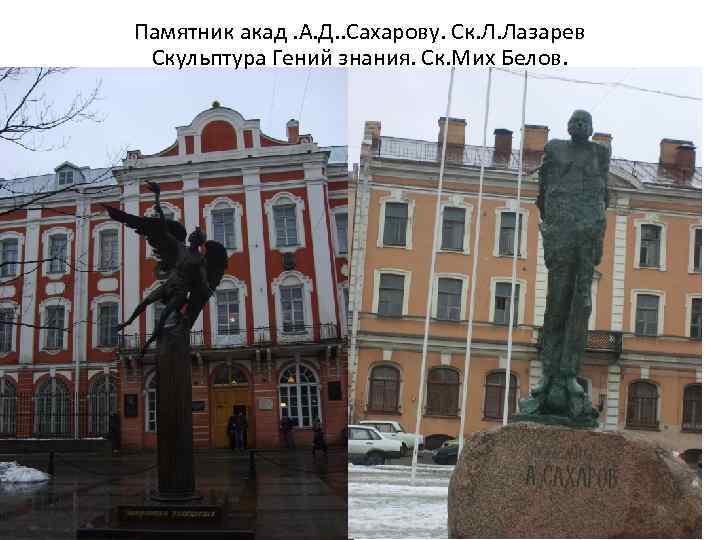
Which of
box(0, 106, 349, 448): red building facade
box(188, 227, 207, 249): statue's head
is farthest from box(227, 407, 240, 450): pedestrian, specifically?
box(188, 227, 207, 249): statue's head

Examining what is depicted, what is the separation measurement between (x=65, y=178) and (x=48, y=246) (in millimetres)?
912

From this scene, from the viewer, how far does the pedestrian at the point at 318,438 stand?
12242 millimetres

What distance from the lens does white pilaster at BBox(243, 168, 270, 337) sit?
47.5 ft

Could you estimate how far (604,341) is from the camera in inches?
657

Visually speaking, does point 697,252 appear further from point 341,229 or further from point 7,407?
point 7,407

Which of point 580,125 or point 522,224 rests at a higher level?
point 580,125

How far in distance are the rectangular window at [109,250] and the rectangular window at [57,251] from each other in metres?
0.88

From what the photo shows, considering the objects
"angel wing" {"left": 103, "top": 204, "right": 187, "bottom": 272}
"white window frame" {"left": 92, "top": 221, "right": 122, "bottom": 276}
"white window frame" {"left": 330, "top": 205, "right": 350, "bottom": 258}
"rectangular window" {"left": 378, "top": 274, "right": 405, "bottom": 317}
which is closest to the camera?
"angel wing" {"left": 103, "top": 204, "right": 187, "bottom": 272}

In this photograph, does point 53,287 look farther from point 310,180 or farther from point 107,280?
point 310,180

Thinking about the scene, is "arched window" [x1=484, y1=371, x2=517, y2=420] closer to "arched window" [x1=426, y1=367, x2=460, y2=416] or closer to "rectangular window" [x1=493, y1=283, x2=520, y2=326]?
"arched window" [x1=426, y1=367, x2=460, y2=416]

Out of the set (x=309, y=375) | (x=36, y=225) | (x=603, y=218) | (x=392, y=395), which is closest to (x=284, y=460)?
(x=309, y=375)

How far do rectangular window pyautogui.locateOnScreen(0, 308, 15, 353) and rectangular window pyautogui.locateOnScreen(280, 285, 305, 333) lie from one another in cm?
397

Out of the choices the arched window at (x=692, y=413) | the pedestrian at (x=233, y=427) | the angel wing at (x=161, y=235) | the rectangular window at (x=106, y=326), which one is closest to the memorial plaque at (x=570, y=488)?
the angel wing at (x=161, y=235)

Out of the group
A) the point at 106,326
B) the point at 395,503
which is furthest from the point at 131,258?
the point at 395,503
